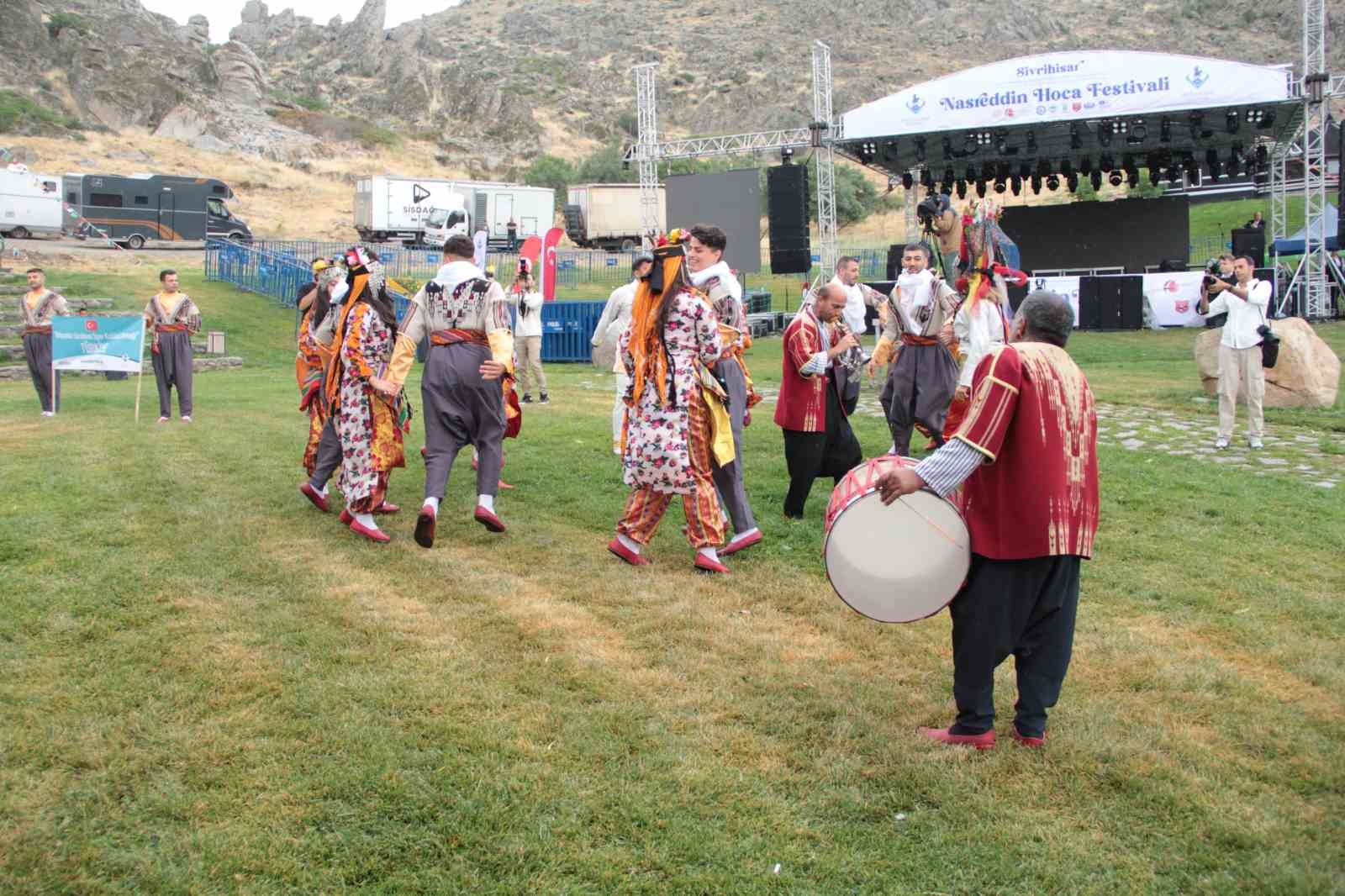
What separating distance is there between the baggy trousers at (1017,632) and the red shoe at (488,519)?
3.38 m

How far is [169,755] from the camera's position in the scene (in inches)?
143

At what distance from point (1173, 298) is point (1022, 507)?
24.2 meters

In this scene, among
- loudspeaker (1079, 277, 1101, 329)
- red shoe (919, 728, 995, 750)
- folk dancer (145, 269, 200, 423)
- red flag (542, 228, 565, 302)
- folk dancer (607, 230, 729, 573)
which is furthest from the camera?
loudspeaker (1079, 277, 1101, 329)

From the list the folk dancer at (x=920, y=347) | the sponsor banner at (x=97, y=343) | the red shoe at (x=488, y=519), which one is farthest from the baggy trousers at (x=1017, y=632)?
the sponsor banner at (x=97, y=343)

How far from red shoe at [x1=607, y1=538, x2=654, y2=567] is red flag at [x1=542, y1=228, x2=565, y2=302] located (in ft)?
22.3

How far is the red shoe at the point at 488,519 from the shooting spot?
6551mm

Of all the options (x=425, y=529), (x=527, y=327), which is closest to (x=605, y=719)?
(x=425, y=529)

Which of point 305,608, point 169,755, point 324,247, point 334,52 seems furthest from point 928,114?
point 334,52

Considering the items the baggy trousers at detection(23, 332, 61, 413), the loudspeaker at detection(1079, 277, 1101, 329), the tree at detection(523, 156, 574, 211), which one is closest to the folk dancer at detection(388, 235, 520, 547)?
the baggy trousers at detection(23, 332, 61, 413)

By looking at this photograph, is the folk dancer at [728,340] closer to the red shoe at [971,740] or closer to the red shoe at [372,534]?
the red shoe at [372,534]

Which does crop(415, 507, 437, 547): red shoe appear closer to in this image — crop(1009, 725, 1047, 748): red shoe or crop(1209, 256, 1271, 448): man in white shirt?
crop(1009, 725, 1047, 748): red shoe

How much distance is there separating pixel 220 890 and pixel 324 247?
2795cm

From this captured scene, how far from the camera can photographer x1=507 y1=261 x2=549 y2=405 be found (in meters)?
13.9

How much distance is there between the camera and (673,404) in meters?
5.91
